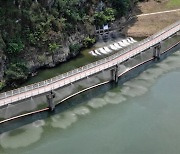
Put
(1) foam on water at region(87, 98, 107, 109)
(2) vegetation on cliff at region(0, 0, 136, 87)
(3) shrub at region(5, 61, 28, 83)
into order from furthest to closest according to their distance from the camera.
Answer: (2) vegetation on cliff at region(0, 0, 136, 87), (3) shrub at region(5, 61, 28, 83), (1) foam on water at region(87, 98, 107, 109)

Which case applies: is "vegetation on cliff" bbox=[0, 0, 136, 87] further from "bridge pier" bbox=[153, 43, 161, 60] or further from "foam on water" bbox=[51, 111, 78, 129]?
"bridge pier" bbox=[153, 43, 161, 60]

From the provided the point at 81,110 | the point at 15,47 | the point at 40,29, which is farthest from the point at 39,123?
the point at 40,29

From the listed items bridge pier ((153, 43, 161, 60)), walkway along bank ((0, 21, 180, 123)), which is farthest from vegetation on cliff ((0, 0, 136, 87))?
bridge pier ((153, 43, 161, 60))

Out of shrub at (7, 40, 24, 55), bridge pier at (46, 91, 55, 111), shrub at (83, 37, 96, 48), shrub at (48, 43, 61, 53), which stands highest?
shrub at (7, 40, 24, 55)

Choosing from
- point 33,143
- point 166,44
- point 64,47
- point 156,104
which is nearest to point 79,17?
point 64,47

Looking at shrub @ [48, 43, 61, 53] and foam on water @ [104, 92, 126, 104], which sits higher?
shrub @ [48, 43, 61, 53]

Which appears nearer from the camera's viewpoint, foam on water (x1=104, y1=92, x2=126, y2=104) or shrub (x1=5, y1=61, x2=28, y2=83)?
foam on water (x1=104, y1=92, x2=126, y2=104)

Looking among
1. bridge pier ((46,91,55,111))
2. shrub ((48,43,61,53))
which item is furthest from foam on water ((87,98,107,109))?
shrub ((48,43,61,53))

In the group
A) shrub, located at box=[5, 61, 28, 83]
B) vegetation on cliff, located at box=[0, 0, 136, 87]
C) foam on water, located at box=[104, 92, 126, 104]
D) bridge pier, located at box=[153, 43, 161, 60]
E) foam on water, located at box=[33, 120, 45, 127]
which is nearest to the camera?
foam on water, located at box=[33, 120, 45, 127]
